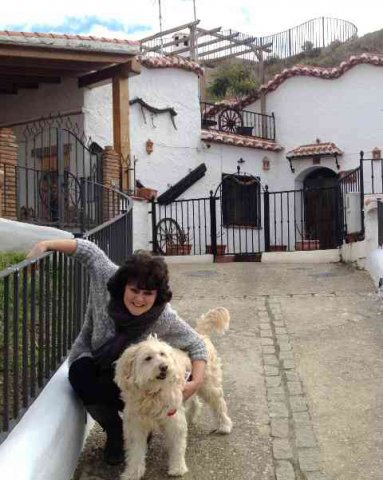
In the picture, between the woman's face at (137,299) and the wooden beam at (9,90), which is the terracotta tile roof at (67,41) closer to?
the wooden beam at (9,90)

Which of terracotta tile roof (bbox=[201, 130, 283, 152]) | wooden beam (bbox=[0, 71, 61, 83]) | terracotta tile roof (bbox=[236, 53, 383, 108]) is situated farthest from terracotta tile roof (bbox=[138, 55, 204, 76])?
terracotta tile roof (bbox=[236, 53, 383, 108])

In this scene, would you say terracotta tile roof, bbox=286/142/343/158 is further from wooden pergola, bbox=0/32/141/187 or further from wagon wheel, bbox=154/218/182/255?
wooden pergola, bbox=0/32/141/187

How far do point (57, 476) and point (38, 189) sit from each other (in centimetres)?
638

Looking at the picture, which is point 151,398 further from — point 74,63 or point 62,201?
point 74,63

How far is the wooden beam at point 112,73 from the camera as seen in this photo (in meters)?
10.4

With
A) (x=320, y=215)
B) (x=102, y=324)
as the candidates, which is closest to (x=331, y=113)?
(x=320, y=215)

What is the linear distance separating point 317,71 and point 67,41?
860cm

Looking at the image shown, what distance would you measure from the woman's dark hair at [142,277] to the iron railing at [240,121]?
1321 centimetres

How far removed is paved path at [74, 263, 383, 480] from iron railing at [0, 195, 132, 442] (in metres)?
0.64

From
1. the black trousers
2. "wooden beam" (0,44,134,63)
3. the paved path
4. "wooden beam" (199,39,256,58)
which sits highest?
"wooden beam" (199,39,256,58)

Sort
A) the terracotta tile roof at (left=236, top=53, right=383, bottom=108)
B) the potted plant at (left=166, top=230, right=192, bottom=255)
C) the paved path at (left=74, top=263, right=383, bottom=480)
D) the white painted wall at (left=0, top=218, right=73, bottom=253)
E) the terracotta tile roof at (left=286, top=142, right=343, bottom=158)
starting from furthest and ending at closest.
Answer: the terracotta tile roof at (left=286, top=142, right=343, bottom=158)
the terracotta tile roof at (left=236, top=53, right=383, bottom=108)
the potted plant at (left=166, top=230, right=192, bottom=255)
the white painted wall at (left=0, top=218, right=73, bottom=253)
the paved path at (left=74, top=263, right=383, bottom=480)

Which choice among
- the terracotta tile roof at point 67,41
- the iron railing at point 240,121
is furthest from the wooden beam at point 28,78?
the iron railing at point 240,121

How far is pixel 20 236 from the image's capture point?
22.4ft

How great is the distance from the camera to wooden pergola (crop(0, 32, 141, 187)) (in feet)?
30.6
